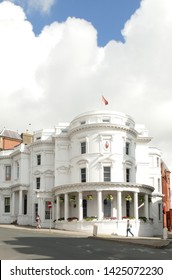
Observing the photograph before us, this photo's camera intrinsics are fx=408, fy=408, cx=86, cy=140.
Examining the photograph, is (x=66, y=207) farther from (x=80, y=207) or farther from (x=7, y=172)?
(x=7, y=172)

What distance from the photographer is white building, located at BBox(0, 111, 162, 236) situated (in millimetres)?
44812

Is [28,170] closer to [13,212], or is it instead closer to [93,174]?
[13,212]

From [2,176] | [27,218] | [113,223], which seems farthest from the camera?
[2,176]

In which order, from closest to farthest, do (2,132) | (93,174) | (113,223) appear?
1. (113,223)
2. (93,174)
3. (2,132)

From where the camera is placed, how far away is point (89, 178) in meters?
46.8

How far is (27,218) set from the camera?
175ft

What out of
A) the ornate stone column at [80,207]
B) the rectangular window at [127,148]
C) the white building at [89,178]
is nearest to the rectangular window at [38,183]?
the white building at [89,178]

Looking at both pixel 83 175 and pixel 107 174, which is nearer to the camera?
pixel 107 174

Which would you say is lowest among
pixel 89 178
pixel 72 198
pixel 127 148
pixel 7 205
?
pixel 7 205

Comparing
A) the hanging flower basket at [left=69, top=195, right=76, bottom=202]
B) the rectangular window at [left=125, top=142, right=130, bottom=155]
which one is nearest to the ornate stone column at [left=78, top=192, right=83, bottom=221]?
the hanging flower basket at [left=69, top=195, right=76, bottom=202]

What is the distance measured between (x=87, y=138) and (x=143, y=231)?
12300 millimetres

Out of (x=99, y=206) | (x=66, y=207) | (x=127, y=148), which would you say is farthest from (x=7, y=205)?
(x=127, y=148)

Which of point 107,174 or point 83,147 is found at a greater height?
point 83,147
